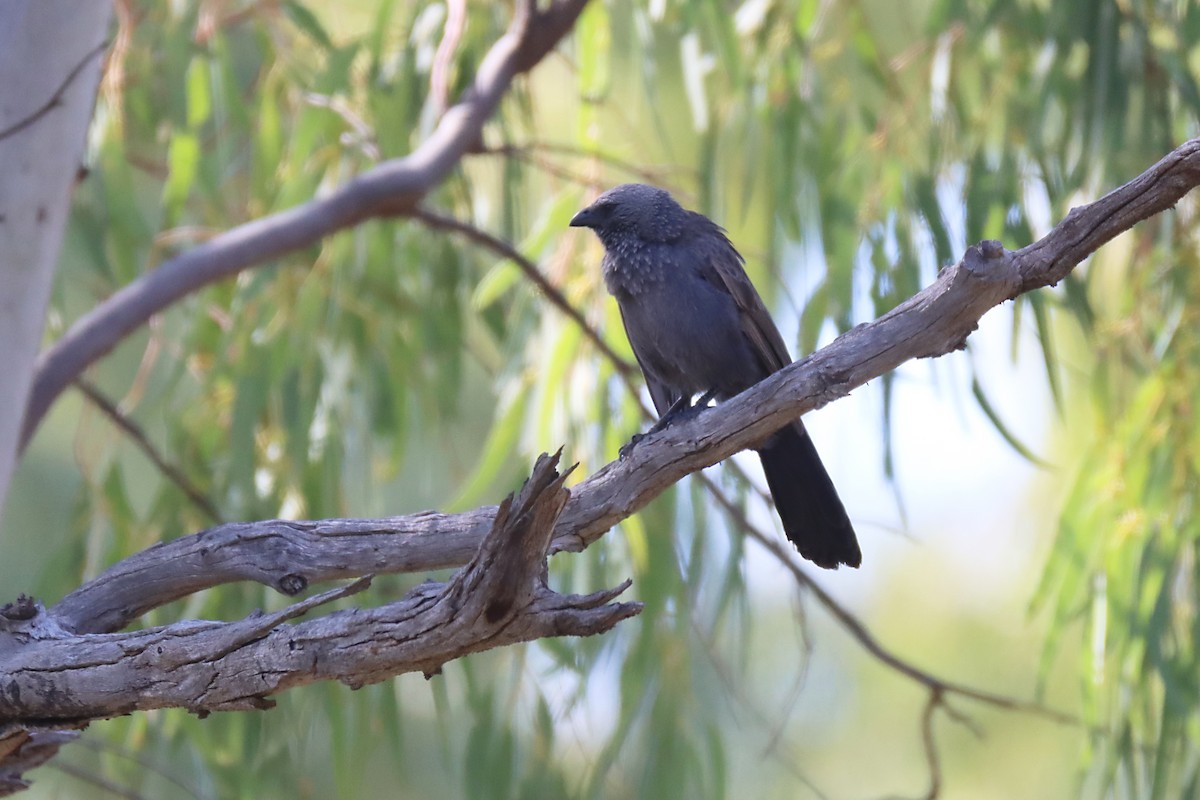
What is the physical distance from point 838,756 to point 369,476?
16.4ft

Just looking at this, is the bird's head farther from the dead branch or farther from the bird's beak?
the dead branch

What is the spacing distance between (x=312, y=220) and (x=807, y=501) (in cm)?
146

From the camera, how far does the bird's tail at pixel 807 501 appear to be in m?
3.20

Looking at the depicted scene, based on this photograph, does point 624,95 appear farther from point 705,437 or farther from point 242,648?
point 242,648

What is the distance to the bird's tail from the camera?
3.20 metres

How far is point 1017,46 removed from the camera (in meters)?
3.71

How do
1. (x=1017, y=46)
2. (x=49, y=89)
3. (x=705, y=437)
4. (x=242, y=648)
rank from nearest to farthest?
1. (x=242, y=648)
2. (x=705, y=437)
3. (x=49, y=89)
4. (x=1017, y=46)

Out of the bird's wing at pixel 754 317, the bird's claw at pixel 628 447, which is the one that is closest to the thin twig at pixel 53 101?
the bird's claw at pixel 628 447

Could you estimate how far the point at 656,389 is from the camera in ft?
12.2

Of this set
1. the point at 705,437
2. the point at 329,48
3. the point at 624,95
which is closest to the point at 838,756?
the point at 624,95

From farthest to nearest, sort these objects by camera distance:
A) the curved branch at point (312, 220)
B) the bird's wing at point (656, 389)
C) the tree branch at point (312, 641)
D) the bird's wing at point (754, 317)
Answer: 1. the bird's wing at point (656, 389)
2. the bird's wing at point (754, 317)
3. the curved branch at point (312, 220)
4. the tree branch at point (312, 641)

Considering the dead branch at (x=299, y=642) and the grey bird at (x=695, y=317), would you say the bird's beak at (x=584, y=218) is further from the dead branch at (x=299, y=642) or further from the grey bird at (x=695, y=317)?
the dead branch at (x=299, y=642)

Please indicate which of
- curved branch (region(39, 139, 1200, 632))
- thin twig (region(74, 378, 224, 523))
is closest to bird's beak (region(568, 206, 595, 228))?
thin twig (region(74, 378, 224, 523))

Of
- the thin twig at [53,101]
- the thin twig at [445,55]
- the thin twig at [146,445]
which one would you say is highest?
the thin twig at [445,55]
